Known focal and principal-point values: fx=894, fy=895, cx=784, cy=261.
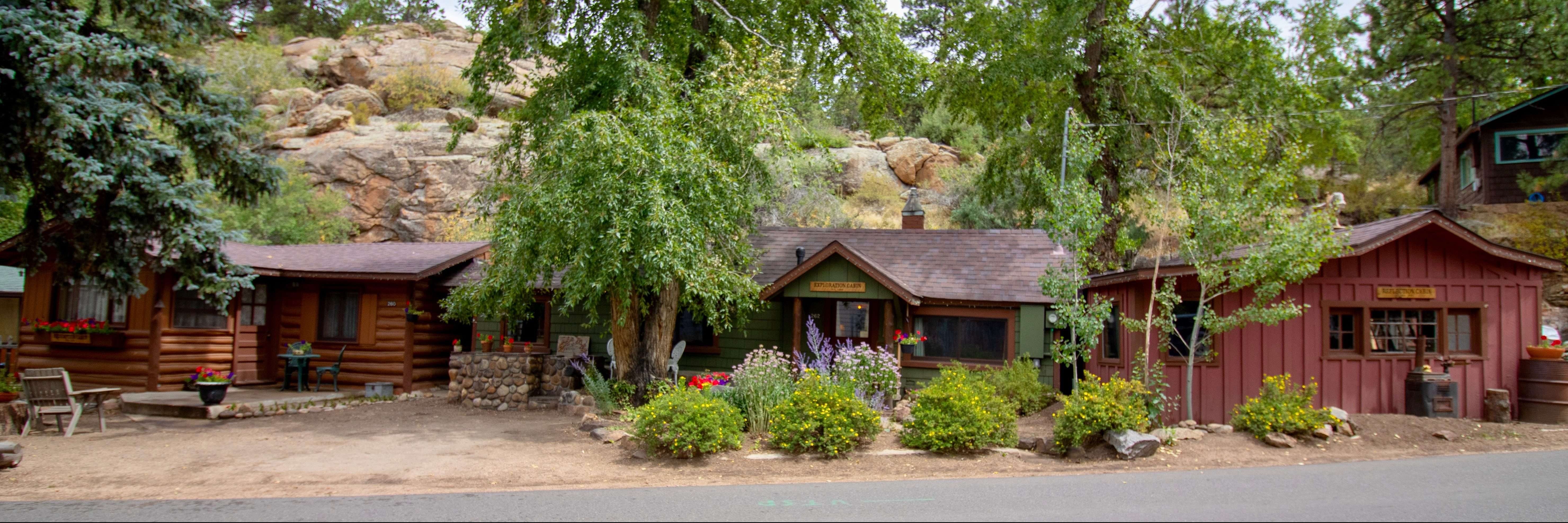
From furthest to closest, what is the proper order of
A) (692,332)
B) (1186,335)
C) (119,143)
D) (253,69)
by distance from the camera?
(253,69) → (692,332) → (1186,335) → (119,143)

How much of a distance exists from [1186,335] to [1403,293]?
280cm

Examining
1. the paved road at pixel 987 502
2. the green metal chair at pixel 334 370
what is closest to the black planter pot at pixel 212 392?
the green metal chair at pixel 334 370

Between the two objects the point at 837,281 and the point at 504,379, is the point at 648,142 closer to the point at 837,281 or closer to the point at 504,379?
the point at 837,281

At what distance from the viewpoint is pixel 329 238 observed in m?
29.5

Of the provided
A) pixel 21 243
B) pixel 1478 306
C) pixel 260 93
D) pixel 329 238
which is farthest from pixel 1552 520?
pixel 260 93

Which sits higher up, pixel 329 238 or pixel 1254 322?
pixel 329 238

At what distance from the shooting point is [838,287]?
50.9ft

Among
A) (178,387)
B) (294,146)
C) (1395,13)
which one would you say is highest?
(1395,13)

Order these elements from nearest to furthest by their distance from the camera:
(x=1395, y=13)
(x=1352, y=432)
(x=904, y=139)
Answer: (x=1352, y=432) < (x=1395, y=13) < (x=904, y=139)

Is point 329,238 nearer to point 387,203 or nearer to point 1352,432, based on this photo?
point 387,203

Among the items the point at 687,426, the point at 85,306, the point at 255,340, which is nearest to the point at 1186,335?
the point at 687,426

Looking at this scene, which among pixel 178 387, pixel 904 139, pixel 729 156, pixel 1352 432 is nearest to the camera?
pixel 1352 432

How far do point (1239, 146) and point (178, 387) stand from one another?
18.0 m

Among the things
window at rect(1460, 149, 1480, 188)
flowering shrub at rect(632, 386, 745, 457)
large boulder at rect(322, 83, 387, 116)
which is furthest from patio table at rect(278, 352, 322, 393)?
window at rect(1460, 149, 1480, 188)
